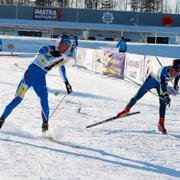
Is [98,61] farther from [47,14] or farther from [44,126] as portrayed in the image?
[47,14]

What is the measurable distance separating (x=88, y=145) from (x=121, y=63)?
1214 centimetres

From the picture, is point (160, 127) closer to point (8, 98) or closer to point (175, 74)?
point (175, 74)

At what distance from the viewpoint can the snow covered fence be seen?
1600cm

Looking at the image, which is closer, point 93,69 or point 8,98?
point 8,98

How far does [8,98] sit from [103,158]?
6063 millimetres

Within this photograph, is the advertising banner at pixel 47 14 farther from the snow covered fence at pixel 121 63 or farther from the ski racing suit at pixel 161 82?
the ski racing suit at pixel 161 82

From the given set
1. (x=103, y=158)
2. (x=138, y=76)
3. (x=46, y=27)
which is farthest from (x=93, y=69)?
(x=46, y=27)

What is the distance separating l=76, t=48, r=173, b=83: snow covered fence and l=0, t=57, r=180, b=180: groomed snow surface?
3650mm

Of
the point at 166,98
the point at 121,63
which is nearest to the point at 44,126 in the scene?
the point at 166,98

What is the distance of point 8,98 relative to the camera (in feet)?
39.2

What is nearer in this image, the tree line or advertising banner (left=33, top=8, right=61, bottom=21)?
advertising banner (left=33, top=8, right=61, bottom=21)

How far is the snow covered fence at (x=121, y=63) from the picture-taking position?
630 inches

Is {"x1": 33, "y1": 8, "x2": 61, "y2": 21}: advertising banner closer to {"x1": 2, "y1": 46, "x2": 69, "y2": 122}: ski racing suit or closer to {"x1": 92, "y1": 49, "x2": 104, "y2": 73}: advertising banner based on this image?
{"x1": 92, "y1": 49, "x2": 104, "y2": 73}: advertising banner

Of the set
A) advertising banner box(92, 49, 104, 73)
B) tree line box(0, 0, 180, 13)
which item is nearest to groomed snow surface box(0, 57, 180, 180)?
advertising banner box(92, 49, 104, 73)
